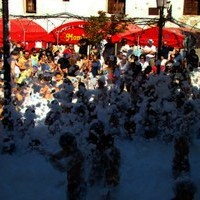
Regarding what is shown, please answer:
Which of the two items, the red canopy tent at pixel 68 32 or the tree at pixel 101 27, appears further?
the tree at pixel 101 27

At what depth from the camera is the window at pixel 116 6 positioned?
82.3ft

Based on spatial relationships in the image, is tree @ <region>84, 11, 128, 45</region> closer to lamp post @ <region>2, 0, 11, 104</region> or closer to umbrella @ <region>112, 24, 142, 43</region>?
umbrella @ <region>112, 24, 142, 43</region>

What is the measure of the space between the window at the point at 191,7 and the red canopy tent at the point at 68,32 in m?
5.31

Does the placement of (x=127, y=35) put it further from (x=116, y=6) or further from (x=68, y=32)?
(x=116, y=6)

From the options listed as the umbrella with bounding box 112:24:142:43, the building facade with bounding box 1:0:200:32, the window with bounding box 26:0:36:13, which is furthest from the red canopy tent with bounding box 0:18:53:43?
the window with bounding box 26:0:36:13

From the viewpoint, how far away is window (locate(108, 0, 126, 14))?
25.1m

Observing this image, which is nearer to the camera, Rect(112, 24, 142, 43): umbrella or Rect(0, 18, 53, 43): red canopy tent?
Rect(112, 24, 142, 43): umbrella

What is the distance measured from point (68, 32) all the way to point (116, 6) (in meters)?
4.29

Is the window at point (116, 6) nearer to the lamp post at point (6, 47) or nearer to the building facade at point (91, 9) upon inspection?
the building facade at point (91, 9)

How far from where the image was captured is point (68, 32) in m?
21.8

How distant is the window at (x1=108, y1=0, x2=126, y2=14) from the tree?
2.82 metres

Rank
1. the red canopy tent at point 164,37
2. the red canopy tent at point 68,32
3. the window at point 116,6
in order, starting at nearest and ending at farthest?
the red canopy tent at point 164,37
the red canopy tent at point 68,32
the window at point 116,6

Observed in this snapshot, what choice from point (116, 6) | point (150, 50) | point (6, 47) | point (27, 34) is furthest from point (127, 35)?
point (6, 47)

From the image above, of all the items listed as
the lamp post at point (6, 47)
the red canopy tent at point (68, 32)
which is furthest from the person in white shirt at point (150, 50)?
the lamp post at point (6, 47)
